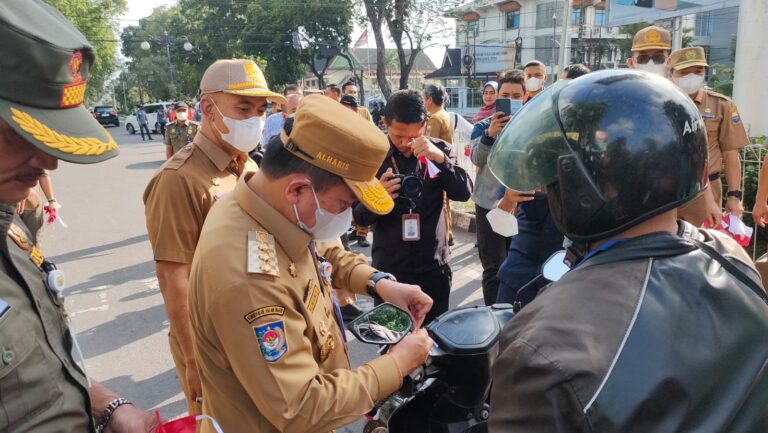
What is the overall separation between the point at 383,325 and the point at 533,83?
11.7ft

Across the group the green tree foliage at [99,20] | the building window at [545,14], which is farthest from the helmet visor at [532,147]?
the building window at [545,14]

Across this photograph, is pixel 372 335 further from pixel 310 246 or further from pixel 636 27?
pixel 636 27

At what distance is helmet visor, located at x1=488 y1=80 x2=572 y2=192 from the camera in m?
1.15

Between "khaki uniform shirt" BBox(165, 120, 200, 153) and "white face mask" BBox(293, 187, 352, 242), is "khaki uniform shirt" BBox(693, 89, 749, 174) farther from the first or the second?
"khaki uniform shirt" BBox(165, 120, 200, 153)

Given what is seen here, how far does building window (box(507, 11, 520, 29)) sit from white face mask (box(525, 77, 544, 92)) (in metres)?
49.8

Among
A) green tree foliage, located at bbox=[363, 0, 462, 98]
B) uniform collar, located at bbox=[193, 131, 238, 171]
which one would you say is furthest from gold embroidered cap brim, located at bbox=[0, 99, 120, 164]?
green tree foliage, located at bbox=[363, 0, 462, 98]

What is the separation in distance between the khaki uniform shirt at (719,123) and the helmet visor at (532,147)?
3657 mm

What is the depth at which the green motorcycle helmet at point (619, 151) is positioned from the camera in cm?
105

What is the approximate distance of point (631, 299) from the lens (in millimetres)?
923

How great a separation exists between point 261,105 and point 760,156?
5.17 meters

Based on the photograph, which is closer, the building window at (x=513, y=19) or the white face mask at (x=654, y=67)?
the white face mask at (x=654, y=67)

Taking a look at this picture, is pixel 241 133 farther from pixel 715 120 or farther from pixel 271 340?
pixel 715 120

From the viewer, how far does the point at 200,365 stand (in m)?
1.56

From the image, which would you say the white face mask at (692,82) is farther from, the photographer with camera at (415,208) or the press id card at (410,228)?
the press id card at (410,228)
